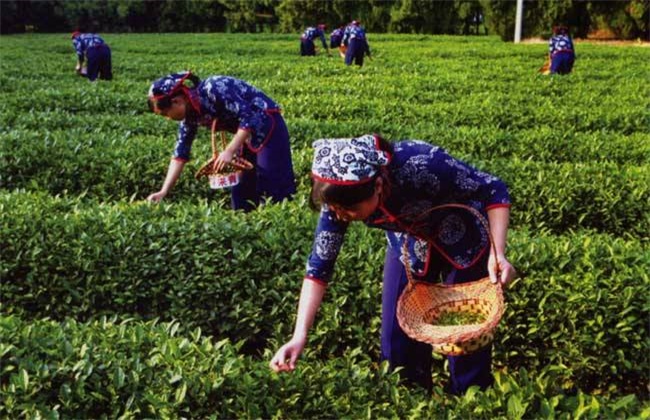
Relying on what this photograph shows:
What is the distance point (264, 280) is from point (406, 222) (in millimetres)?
1820

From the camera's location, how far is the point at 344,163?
8.52 ft

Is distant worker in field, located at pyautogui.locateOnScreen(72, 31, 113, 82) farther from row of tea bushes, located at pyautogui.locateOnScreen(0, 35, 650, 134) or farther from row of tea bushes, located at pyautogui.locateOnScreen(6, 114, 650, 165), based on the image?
row of tea bushes, located at pyautogui.locateOnScreen(6, 114, 650, 165)

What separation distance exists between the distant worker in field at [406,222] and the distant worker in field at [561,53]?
1500cm

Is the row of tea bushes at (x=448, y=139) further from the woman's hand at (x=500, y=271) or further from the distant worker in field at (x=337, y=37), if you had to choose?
the distant worker in field at (x=337, y=37)

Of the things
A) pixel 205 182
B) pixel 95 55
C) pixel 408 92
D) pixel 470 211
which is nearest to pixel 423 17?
pixel 95 55

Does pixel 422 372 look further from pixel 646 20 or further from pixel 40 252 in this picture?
pixel 646 20

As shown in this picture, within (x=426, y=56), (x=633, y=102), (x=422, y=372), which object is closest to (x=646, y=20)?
(x=426, y=56)

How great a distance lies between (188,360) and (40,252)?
2.26 m

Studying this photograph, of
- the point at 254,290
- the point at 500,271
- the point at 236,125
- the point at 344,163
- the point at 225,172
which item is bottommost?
the point at 254,290

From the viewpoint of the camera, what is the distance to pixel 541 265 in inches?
173

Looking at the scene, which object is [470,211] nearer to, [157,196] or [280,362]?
[280,362]

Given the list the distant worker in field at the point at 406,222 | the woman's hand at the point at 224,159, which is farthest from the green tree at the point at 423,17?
the distant worker in field at the point at 406,222

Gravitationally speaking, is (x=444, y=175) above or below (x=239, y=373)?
above

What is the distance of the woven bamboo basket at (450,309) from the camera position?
2791mm
